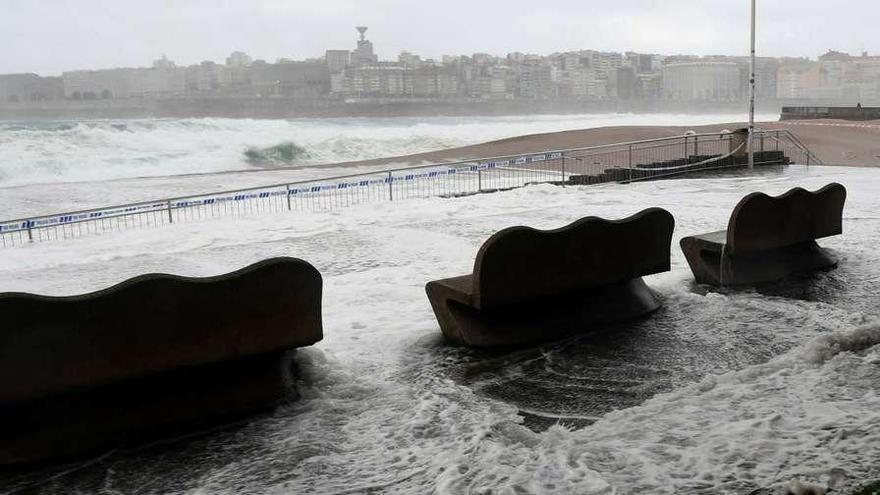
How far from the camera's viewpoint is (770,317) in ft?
22.5

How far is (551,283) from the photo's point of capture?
6.50 metres

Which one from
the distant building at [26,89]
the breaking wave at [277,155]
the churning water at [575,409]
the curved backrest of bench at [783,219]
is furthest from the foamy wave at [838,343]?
the distant building at [26,89]

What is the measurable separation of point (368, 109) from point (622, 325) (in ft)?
454

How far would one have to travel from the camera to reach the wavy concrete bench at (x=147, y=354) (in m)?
4.40

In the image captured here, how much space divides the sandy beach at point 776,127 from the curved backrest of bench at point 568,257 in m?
21.7

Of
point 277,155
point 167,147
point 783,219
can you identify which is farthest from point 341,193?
point 167,147

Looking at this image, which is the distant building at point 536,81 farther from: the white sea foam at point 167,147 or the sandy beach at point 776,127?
the sandy beach at point 776,127

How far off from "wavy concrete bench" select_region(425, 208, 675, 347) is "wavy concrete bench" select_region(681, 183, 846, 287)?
0.97m

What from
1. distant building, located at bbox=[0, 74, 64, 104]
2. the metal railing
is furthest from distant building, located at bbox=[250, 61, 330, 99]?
the metal railing

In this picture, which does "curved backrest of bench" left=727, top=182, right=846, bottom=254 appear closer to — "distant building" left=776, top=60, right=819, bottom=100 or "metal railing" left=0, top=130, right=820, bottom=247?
"metal railing" left=0, top=130, right=820, bottom=247

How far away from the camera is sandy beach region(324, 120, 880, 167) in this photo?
3067 cm

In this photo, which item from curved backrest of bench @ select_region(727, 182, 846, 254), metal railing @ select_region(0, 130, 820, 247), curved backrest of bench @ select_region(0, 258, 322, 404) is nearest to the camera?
curved backrest of bench @ select_region(0, 258, 322, 404)

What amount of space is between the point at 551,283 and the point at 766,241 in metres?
2.94

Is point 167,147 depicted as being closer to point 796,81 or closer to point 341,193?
point 341,193
